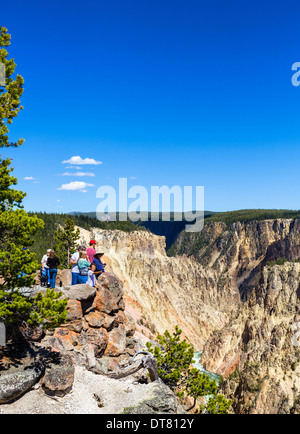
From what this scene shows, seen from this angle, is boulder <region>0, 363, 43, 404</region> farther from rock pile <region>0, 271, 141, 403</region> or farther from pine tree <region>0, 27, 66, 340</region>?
pine tree <region>0, 27, 66, 340</region>

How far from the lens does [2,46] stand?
11266 millimetres

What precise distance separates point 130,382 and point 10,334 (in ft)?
15.6

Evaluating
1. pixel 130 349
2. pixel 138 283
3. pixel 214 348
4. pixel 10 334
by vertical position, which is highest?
pixel 10 334

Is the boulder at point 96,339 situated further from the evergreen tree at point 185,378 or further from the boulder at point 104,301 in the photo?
the evergreen tree at point 185,378

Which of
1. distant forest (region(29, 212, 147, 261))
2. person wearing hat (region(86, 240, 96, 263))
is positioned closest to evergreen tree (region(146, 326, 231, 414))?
person wearing hat (region(86, 240, 96, 263))

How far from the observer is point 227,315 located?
10462cm

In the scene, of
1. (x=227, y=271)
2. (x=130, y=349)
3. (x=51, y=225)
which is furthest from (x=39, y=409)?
(x=227, y=271)

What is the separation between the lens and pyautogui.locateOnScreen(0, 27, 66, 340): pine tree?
955 cm

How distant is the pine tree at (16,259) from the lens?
9.55m

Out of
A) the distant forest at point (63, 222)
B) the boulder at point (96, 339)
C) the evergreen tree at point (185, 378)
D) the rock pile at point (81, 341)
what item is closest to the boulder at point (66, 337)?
the rock pile at point (81, 341)

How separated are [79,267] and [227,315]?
323 ft

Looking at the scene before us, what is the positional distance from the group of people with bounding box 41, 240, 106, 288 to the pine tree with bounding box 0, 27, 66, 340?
10.6 ft

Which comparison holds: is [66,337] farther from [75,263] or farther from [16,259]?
[16,259]
